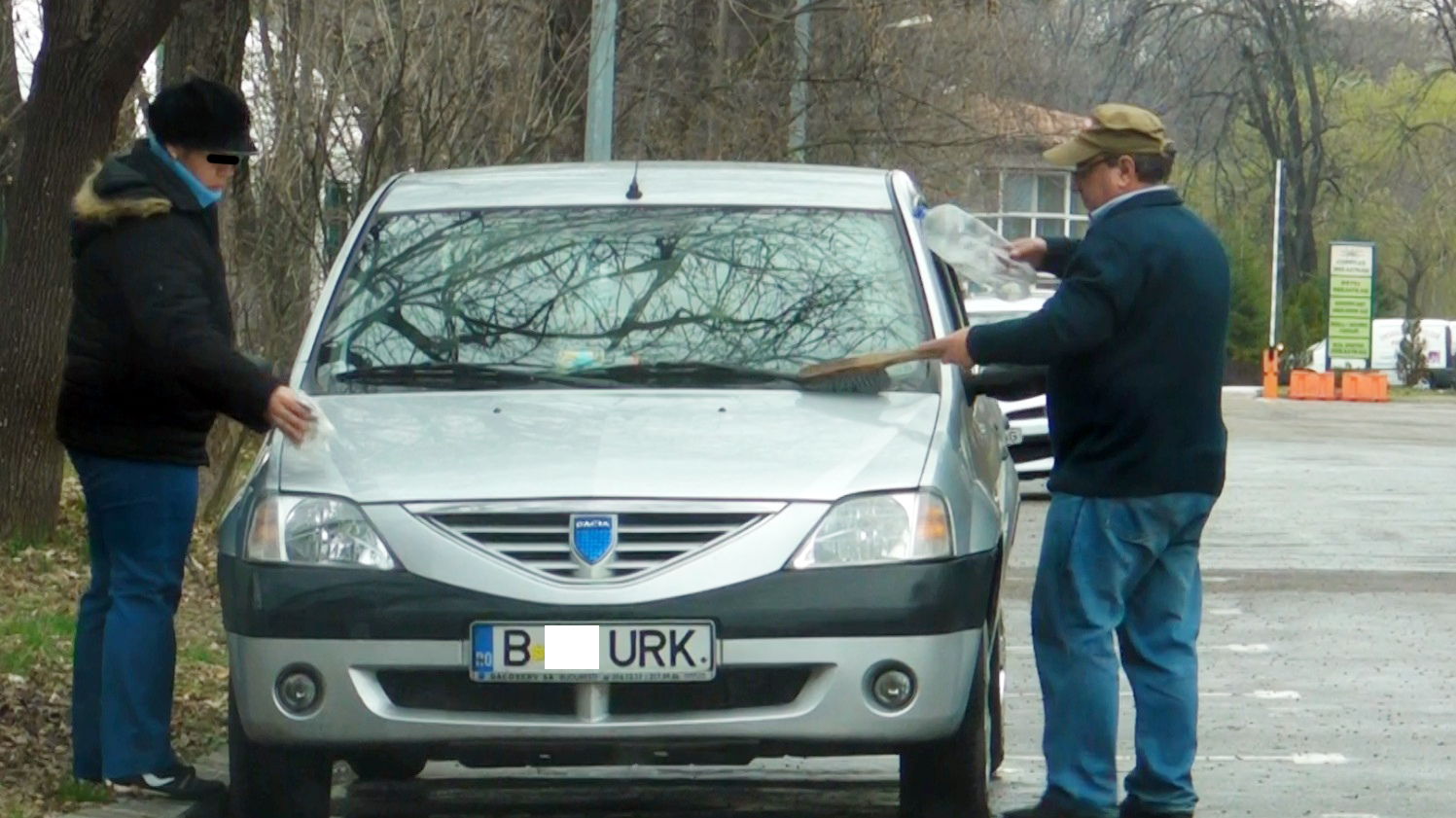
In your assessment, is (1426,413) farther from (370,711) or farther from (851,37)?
(370,711)

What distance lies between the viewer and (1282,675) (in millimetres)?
10555

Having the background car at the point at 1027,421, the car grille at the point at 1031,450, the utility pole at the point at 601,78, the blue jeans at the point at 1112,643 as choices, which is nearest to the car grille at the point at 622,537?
the blue jeans at the point at 1112,643

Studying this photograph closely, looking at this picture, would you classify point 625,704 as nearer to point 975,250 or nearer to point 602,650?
point 602,650

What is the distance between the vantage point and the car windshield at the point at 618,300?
6.68 m

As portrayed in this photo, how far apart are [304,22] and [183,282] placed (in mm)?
8688

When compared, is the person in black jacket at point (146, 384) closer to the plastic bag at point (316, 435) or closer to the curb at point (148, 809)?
the curb at point (148, 809)

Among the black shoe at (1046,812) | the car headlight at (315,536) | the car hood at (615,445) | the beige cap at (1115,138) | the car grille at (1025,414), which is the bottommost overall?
the black shoe at (1046,812)

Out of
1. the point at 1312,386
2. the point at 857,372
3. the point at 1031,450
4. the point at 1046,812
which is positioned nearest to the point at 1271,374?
the point at 1312,386

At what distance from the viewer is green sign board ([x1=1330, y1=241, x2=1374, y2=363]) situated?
54125 mm

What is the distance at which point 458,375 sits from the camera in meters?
6.66

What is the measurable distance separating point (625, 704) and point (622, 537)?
1.21 ft

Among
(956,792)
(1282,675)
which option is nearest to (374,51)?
(1282,675)

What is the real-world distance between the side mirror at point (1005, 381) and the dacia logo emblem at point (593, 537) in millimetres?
1276

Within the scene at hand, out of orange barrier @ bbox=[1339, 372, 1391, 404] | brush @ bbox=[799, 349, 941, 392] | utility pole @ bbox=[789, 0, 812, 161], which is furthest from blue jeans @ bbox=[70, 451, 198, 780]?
orange barrier @ bbox=[1339, 372, 1391, 404]
